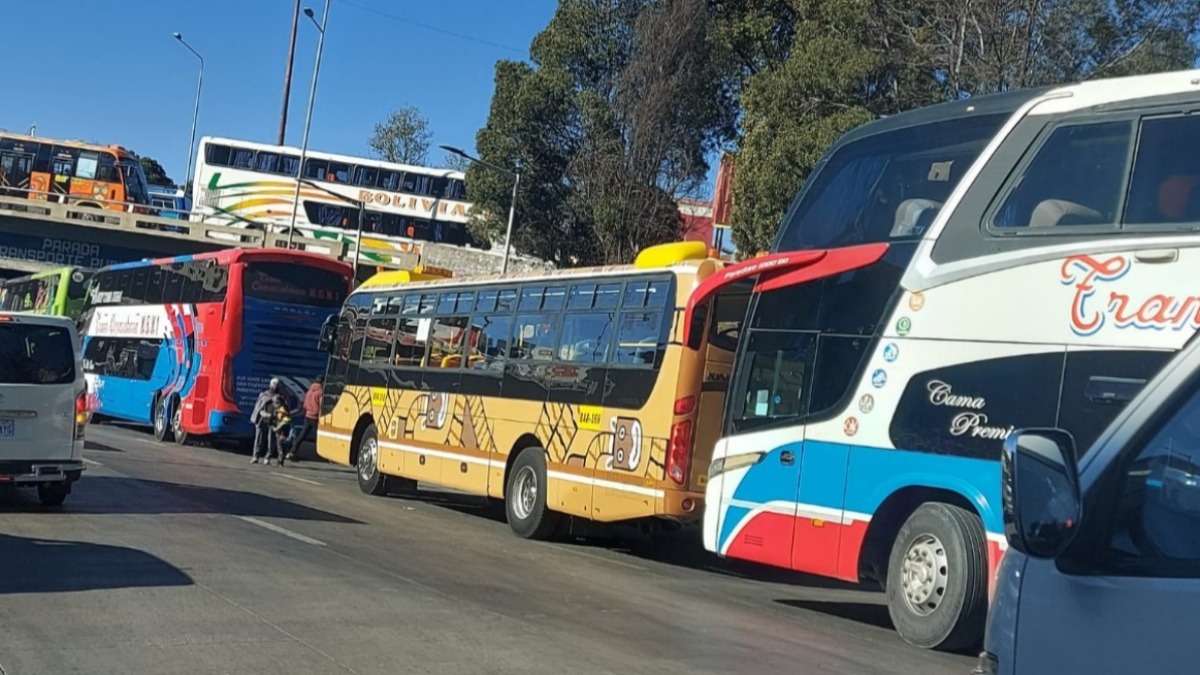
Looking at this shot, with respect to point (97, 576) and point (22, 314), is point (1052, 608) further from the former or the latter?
point (22, 314)

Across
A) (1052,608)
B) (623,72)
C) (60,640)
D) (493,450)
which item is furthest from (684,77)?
(1052,608)

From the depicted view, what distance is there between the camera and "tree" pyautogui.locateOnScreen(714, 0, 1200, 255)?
20969mm

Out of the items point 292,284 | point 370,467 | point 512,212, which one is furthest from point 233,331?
point 512,212

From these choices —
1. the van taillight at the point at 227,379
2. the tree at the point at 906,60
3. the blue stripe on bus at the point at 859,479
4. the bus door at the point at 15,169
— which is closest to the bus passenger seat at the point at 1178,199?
the blue stripe on bus at the point at 859,479

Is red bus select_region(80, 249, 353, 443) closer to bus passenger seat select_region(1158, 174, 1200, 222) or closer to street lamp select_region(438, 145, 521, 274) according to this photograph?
street lamp select_region(438, 145, 521, 274)

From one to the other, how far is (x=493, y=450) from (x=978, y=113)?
322 inches

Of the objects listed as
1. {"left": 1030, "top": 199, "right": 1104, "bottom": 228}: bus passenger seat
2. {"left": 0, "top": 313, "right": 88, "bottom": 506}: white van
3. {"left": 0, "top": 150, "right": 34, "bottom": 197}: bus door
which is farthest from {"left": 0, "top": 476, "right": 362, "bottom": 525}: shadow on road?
{"left": 0, "top": 150, "right": 34, "bottom": 197}: bus door

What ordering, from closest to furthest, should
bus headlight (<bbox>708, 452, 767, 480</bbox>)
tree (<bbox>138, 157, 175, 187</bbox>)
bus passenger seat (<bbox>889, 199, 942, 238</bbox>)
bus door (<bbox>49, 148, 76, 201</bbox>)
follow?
bus passenger seat (<bbox>889, 199, 942, 238</bbox>)
bus headlight (<bbox>708, 452, 767, 480</bbox>)
bus door (<bbox>49, 148, 76, 201</bbox>)
tree (<bbox>138, 157, 175, 187</bbox>)

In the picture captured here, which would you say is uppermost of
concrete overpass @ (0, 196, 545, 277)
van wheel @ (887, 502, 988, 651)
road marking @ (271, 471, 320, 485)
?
concrete overpass @ (0, 196, 545, 277)

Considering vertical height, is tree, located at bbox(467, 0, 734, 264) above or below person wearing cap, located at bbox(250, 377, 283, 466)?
above

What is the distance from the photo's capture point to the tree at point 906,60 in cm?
2097

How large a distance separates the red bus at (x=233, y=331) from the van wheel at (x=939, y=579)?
59.9ft

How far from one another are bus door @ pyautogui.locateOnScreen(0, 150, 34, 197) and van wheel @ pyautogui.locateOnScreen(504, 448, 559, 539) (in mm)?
46006

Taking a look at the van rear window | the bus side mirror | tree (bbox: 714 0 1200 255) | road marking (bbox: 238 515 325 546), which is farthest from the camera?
the bus side mirror
